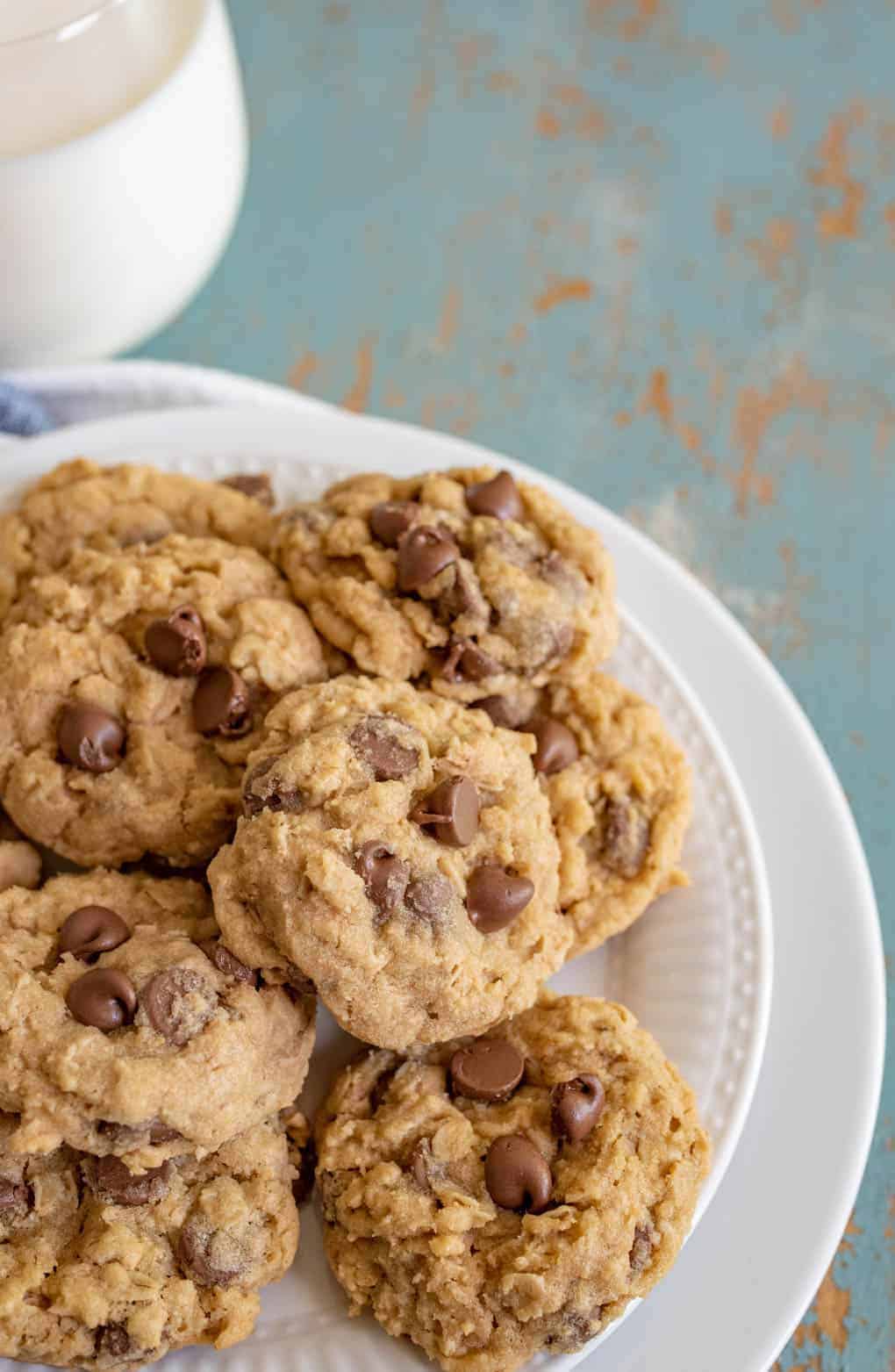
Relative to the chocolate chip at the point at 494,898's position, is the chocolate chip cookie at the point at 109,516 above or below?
above

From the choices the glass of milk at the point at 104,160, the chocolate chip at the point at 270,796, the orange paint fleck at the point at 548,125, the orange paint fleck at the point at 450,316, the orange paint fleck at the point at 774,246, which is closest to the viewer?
the chocolate chip at the point at 270,796

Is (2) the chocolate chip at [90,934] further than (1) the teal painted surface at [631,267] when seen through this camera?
No

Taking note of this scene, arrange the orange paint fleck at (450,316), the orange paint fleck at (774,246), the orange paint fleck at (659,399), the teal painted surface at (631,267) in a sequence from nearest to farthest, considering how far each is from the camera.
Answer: the teal painted surface at (631,267) < the orange paint fleck at (659,399) < the orange paint fleck at (450,316) < the orange paint fleck at (774,246)

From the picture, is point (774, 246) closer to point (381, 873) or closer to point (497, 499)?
point (497, 499)

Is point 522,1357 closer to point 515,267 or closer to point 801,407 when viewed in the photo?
point 801,407

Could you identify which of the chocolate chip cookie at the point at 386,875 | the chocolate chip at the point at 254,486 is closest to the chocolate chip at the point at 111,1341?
the chocolate chip cookie at the point at 386,875

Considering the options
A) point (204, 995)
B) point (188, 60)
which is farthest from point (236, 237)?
point (204, 995)

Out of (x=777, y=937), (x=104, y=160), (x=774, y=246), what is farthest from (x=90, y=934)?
(x=774, y=246)

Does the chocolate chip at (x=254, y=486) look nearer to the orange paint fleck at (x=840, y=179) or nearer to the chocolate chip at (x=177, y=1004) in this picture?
the chocolate chip at (x=177, y=1004)
